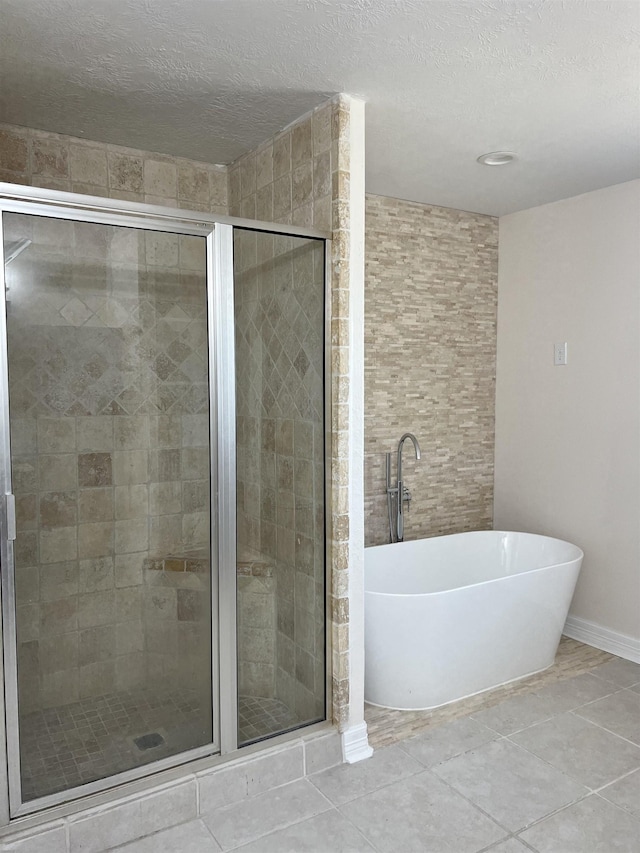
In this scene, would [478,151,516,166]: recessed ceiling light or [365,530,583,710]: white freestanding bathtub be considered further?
[478,151,516,166]: recessed ceiling light

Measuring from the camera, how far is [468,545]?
4051 millimetres

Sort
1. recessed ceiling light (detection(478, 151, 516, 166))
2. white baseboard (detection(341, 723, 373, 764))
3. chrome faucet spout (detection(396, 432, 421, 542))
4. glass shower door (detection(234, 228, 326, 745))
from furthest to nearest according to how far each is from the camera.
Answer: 1. chrome faucet spout (detection(396, 432, 421, 542))
2. recessed ceiling light (detection(478, 151, 516, 166))
3. white baseboard (detection(341, 723, 373, 764))
4. glass shower door (detection(234, 228, 326, 745))

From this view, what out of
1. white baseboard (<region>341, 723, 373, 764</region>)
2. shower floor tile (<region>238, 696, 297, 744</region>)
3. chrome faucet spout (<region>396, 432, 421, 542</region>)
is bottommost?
white baseboard (<region>341, 723, 373, 764</region>)

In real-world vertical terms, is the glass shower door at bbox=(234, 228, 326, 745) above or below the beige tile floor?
above

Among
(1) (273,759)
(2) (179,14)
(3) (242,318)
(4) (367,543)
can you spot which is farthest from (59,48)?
(4) (367,543)

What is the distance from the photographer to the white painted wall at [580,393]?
12.1 feet

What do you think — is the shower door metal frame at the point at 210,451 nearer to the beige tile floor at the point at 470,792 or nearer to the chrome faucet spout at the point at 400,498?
the beige tile floor at the point at 470,792

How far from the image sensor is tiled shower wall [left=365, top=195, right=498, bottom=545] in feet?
13.0

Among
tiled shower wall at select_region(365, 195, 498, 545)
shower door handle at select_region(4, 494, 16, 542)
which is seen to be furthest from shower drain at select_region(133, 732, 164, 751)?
tiled shower wall at select_region(365, 195, 498, 545)

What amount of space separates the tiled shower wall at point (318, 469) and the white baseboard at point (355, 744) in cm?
8

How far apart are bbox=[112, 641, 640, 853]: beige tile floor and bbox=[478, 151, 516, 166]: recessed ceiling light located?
2566mm

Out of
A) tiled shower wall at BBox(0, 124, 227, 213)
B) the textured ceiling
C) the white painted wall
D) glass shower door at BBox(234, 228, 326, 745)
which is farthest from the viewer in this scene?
the white painted wall

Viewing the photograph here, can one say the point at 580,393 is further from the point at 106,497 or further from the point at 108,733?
the point at 108,733

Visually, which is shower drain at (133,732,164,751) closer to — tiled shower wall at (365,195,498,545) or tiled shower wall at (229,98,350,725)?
tiled shower wall at (229,98,350,725)
